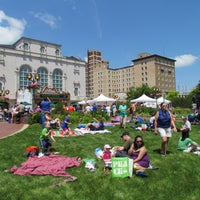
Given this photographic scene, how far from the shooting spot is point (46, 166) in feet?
21.1

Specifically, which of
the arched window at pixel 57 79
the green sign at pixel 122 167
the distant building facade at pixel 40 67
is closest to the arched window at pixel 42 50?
the distant building facade at pixel 40 67

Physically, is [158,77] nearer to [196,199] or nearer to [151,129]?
[151,129]

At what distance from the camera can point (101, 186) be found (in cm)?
524

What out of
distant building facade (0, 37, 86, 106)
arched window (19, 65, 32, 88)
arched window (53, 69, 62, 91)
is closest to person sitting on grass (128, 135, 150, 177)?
distant building facade (0, 37, 86, 106)

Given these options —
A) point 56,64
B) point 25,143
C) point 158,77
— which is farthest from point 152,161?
point 158,77

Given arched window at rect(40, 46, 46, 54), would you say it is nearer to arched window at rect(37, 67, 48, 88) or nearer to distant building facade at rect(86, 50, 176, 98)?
arched window at rect(37, 67, 48, 88)

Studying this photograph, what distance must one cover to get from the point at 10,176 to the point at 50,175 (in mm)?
980

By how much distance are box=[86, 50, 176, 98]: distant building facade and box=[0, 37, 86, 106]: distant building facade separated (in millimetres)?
49803

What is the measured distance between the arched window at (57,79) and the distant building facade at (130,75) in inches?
2075

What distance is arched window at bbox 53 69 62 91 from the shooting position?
67.2 m

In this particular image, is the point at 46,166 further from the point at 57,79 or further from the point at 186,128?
the point at 57,79

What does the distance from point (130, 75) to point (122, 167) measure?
4788 inches

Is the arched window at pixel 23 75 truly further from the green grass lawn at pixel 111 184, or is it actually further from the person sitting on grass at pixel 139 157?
the person sitting on grass at pixel 139 157

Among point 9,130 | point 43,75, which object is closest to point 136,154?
point 9,130
